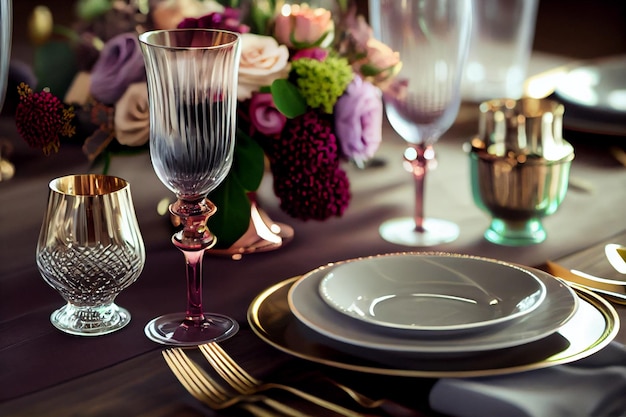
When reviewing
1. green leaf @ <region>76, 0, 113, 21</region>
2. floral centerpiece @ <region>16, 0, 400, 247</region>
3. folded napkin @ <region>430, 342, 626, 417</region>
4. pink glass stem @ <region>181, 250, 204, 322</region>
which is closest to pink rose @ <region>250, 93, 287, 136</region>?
floral centerpiece @ <region>16, 0, 400, 247</region>

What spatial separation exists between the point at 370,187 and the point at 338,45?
9.1 inches

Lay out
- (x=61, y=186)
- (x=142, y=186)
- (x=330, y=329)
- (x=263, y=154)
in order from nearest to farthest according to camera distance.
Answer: (x=330, y=329)
(x=61, y=186)
(x=263, y=154)
(x=142, y=186)

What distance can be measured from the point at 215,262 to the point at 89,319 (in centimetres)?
20

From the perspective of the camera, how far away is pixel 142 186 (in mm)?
1321

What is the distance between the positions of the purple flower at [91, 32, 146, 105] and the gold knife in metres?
0.53

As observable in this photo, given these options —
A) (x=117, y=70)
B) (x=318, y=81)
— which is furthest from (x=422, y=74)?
(x=117, y=70)

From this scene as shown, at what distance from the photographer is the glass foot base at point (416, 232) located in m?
1.15

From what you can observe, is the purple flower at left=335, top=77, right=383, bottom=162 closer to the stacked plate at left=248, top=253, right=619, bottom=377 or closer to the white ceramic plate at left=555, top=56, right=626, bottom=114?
the stacked plate at left=248, top=253, right=619, bottom=377

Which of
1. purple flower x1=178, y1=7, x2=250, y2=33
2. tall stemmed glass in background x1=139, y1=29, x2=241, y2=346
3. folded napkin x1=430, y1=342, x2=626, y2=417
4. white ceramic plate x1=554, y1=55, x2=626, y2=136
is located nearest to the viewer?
folded napkin x1=430, y1=342, x2=626, y2=417

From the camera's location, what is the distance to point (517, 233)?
1.15 m

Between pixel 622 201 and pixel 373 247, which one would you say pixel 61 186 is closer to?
pixel 373 247

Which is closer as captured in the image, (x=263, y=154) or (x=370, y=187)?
(x=263, y=154)

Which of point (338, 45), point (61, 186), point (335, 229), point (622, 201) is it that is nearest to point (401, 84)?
point (338, 45)

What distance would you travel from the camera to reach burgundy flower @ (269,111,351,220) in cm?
108
